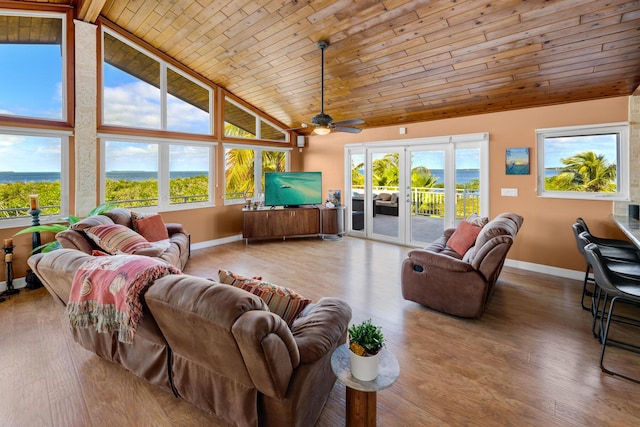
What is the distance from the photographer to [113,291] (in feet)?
5.55

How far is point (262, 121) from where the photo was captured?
23.9ft

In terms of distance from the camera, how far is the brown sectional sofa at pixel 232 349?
1371 mm

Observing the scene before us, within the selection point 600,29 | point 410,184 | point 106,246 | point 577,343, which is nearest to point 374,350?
point 577,343

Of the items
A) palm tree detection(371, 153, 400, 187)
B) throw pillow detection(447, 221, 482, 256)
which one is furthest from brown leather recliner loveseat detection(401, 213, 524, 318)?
palm tree detection(371, 153, 400, 187)

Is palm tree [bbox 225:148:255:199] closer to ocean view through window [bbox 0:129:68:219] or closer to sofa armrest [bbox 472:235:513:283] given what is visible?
ocean view through window [bbox 0:129:68:219]

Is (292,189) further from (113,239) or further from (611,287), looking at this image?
(611,287)

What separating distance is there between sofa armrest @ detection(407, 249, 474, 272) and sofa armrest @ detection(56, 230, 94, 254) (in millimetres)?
3499

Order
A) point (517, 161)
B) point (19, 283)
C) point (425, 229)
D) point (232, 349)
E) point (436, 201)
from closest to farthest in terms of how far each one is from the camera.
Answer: point (232, 349) → point (19, 283) → point (517, 161) → point (436, 201) → point (425, 229)

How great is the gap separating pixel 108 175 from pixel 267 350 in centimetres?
516

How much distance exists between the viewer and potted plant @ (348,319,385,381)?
1496 mm

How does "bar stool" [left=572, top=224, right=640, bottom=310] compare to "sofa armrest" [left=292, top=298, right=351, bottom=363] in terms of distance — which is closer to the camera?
"sofa armrest" [left=292, top=298, right=351, bottom=363]

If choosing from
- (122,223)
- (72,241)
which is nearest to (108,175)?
(122,223)

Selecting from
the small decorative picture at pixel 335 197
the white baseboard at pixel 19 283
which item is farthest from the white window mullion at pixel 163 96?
the small decorative picture at pixel 335 197

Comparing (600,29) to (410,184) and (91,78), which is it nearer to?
(410,184)
